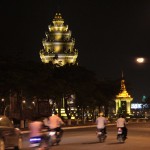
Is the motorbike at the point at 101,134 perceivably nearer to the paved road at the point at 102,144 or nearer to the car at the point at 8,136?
the paved road at the point at 102,144

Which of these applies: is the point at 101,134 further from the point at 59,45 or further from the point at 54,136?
the point at 59,45

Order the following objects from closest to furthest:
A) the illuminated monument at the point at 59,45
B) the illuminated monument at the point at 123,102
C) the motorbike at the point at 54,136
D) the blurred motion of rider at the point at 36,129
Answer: the blurred motion of rider at the point at 36,129, the motorbike at the point at 54,136, the illuminated monument at the point at 123,102, the illuminated monument at the point at 59,45

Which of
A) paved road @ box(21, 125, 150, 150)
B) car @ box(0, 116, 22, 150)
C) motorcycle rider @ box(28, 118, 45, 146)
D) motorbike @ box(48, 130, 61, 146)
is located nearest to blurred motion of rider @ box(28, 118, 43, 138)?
motorcycle rider @ box(28, 118, 45, 146)

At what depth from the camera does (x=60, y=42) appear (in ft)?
512

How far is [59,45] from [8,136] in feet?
443

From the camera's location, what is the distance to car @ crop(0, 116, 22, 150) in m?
21.1

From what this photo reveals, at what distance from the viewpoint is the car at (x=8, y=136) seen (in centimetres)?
2109

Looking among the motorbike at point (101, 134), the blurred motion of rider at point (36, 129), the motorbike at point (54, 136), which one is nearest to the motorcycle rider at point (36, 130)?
the blurred motion of rider at point (36, 129)

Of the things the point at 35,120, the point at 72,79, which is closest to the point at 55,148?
the point at 35,120

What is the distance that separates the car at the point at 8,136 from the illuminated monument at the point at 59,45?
129227mm

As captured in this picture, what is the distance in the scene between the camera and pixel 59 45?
512 ft

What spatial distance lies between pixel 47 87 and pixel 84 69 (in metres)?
21.7

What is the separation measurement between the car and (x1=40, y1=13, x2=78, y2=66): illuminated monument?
12923cm

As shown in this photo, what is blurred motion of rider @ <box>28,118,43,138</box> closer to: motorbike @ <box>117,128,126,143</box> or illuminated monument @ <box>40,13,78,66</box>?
motorbike @ <box>117,128,126,143</box>
